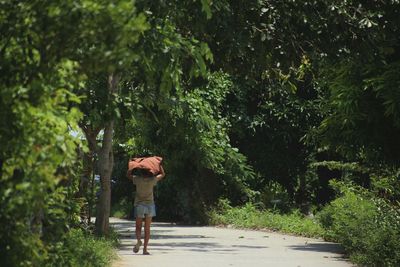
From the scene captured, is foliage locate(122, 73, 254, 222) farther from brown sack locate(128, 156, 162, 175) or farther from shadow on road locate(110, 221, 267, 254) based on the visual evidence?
brown sack locate(128, 156, 162, 175)

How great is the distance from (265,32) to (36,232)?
7226 millimetres

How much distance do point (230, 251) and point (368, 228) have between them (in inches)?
166

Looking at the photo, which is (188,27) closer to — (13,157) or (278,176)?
(13,157)

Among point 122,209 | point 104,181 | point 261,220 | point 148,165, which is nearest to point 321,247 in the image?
point 104,181

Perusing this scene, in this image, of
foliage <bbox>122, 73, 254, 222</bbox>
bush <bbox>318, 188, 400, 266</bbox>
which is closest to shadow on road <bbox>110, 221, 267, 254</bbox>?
bush <bbox>318, 188, 400, 266</bbox>

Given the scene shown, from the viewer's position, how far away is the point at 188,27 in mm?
11961

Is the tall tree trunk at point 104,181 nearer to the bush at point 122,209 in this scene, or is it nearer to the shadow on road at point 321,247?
the shadow on road at point 321,247

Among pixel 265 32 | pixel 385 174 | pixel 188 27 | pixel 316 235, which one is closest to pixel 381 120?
pixel 385 174

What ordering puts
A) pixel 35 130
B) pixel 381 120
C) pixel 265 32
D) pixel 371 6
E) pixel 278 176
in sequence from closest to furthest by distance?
pixel 35 130 < pixel 265 32 < pixel 371 6 < pixel 381 120 < pixel 278 176

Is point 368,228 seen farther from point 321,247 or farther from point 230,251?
point 321,247

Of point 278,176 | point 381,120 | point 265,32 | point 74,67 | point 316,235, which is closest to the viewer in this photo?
point 74,67

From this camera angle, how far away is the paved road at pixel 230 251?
14906mm

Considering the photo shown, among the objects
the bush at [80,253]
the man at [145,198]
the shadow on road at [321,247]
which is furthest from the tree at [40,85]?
the shadow on road at [321,247]

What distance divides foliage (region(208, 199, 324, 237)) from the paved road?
1.08m
